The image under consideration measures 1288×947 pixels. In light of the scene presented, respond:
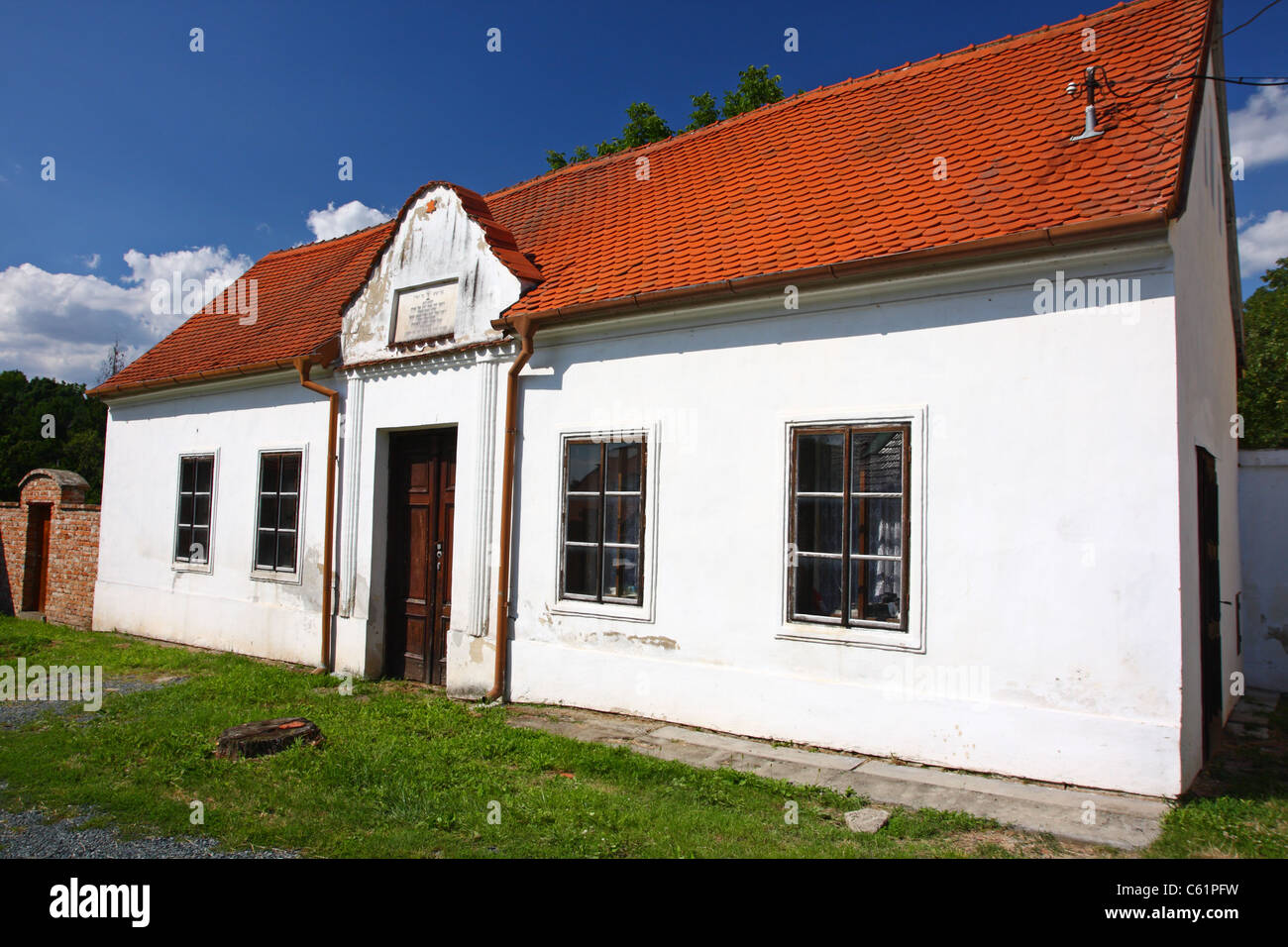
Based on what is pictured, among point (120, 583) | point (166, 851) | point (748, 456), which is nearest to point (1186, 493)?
point (748, 456)

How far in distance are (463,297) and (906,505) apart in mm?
5108

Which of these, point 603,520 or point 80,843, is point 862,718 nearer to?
point 603,520

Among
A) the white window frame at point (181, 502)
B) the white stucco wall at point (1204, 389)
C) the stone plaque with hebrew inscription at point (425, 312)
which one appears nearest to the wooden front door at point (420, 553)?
the stone plaque with hebrew inscription at point (425, 312)

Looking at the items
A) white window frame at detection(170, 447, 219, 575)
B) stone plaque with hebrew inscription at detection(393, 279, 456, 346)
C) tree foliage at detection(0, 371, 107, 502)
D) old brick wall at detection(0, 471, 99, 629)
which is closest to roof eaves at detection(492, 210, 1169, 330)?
stone plaque with hebrew inscription at detection(393, 279, 456, 346)

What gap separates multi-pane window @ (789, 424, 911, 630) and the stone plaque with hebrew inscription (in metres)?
4.30

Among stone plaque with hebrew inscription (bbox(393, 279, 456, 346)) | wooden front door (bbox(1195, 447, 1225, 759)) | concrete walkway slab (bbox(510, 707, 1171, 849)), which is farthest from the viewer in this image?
stone plaque with hebrew inscription (bbox(393, 279, 456, 346))

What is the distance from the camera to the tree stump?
612 cm

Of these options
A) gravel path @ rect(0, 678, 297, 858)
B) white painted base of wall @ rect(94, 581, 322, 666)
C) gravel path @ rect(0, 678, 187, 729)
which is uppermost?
white painted base of wall @ rect(94, 581, 322, 666)

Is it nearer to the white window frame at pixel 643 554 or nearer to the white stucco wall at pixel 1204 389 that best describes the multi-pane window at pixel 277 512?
the white window frame at pixel 643 554

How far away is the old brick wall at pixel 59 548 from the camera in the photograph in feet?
45.9

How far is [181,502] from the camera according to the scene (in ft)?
40.2

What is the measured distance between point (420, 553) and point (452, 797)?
4.59 m

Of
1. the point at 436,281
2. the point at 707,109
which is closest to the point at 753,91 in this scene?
the point at 707,109

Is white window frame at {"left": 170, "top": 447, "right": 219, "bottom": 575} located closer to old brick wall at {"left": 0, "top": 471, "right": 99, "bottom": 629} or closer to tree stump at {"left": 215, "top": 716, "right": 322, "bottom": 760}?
old brick wall at {"left": 0, "top": 471, "right": 99, "bottom": 629}
